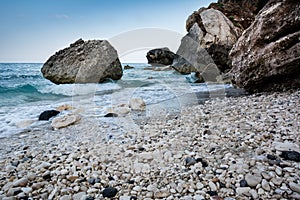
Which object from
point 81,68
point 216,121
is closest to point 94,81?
point 81,68

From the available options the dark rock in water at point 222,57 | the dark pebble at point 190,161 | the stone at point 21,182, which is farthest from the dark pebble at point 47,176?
the dark rock in water at point 222,57

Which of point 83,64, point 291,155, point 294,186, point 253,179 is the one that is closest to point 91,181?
point 253,179

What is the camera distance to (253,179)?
1.57 meters

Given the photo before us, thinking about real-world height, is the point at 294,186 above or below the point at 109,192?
above

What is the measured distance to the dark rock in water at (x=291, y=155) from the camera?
1.76m

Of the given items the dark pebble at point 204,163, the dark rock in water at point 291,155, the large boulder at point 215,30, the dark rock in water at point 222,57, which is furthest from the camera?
the large boulder at point 215,30

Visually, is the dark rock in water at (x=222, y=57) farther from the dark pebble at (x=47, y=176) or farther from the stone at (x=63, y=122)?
the dark pebble at (x=47, y=176)

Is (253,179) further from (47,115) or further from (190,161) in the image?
(47,115)

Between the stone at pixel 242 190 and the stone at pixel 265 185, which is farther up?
the stone at pixel 265 185

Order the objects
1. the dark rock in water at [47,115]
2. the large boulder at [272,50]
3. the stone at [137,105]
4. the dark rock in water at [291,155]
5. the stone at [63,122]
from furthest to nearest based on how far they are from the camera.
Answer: the stone at [137,105] → the dark rock in water at [47,115] → the large boulder at [272,50] → the stone at [63,122] → the dark rock in water at [291,155]

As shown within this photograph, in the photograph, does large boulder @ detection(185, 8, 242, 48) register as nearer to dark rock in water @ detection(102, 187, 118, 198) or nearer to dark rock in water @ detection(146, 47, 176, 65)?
dark rock in water @ detection(146, 47, 176, 65)

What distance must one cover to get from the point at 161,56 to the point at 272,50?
27673 millimetres

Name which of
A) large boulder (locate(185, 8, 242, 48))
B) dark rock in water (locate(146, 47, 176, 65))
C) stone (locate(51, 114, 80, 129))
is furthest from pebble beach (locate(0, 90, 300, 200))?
dark rock in water (locate(146, 47, 176, 65))

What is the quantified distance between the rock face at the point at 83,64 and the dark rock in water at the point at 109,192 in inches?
428
